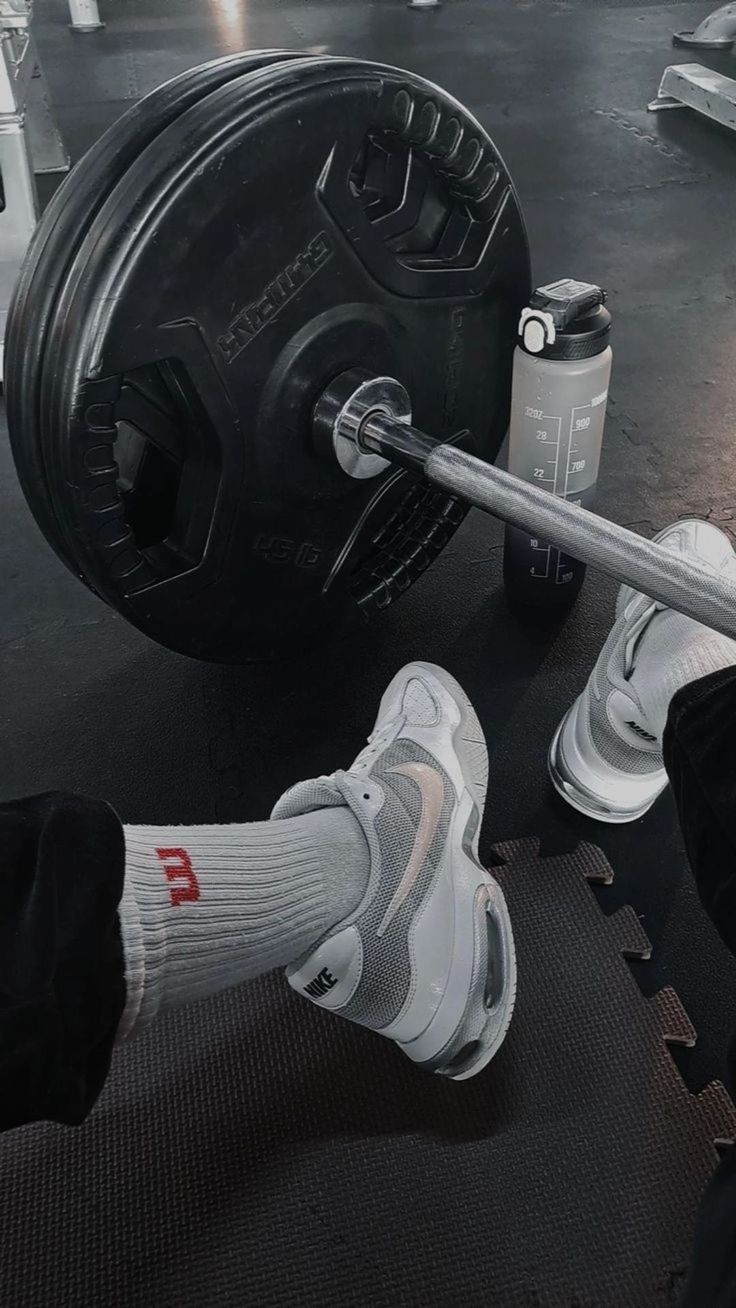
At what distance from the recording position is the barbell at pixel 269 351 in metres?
0.81

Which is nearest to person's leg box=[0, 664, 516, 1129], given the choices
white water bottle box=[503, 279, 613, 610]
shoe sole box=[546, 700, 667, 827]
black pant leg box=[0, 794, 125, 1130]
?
black pant leg box=[0, 794, 125, 1130]

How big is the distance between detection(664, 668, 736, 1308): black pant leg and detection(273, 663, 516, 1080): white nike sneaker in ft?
0.80

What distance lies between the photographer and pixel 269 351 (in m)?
0.93

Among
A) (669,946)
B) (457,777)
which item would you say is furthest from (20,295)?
(669,946)

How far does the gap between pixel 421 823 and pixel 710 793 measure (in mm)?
300

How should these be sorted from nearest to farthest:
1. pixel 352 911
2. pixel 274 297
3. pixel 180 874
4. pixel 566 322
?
pixel 180 874 < pixel 352 911 < pixel 274 297 < pixel 566 322

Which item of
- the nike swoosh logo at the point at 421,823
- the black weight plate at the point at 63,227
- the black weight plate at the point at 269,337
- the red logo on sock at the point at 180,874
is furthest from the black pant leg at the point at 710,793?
the black weight plate at the point at 63,227

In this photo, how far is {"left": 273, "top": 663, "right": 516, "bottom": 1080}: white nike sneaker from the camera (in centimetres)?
78

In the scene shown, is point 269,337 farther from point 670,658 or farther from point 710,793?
point 710,793

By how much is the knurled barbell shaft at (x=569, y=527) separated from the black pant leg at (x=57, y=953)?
0.45 meters

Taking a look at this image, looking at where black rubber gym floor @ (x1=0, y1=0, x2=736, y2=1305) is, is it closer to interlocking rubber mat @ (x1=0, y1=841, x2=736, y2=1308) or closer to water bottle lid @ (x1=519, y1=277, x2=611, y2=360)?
interlocking rubber mat @ (x1=0, y1=841, x2=736, y2=1308)

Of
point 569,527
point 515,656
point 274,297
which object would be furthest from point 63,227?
point 515,656

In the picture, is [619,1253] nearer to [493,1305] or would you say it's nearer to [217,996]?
[493,1305]

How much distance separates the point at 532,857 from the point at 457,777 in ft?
0.49
